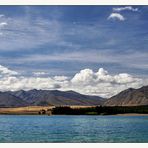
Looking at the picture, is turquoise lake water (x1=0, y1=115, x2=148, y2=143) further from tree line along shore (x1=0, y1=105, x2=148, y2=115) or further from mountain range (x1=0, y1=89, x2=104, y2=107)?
mountain range (x1=0, y1=89, x2=104, y2=107)

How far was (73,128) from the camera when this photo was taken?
17.9 metres

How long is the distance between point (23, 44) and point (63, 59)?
4.31 ft

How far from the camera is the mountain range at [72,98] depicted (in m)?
16.7

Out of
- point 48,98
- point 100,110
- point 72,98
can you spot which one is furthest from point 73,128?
point 48,98

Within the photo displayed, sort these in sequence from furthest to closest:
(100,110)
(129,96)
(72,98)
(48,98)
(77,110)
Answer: (77,110) → (48,98) → (100,110) → (129,96) → (72,98)

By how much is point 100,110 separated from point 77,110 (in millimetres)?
892

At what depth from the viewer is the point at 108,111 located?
18.6 m

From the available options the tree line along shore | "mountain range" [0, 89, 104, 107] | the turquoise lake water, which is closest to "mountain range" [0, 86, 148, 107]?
Answer: "mountain range" [0, 89, 104, 107]

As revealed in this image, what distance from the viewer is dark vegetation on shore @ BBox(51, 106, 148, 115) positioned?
18.4 meters

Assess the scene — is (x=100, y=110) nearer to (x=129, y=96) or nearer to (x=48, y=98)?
(x=129, y=96)

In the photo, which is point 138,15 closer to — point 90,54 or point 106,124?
point 90,54

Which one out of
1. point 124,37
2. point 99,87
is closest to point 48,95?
point 99,87

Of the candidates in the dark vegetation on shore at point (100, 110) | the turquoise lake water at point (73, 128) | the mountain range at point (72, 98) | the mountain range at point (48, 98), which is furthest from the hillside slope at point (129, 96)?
the turquoise lake water at point (73, 128)

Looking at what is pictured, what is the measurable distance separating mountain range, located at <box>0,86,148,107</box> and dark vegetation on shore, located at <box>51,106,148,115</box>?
0.61ft
